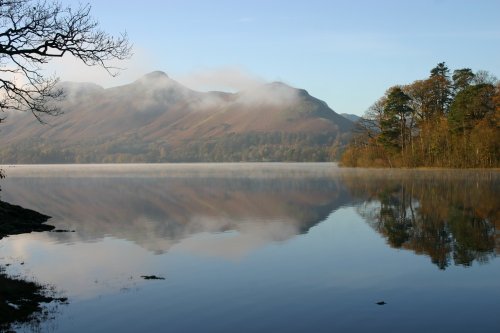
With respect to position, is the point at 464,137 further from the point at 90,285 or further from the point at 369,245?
the point at 90,285

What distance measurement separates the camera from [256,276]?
2017 cm

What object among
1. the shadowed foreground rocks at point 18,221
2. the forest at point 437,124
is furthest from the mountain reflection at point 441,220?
the forest at point 437,124

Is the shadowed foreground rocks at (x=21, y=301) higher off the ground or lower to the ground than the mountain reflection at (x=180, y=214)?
higher

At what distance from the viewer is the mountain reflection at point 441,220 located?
24.3 meters

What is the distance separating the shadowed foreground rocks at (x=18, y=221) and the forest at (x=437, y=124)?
82.3 metres

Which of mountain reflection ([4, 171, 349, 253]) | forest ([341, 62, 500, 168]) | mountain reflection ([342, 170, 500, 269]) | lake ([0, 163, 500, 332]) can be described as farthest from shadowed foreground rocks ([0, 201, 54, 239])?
forest ([341, 62, 500, 168])

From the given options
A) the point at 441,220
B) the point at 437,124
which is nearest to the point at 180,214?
the point at 441,220

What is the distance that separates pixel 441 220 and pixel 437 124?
3030 inches

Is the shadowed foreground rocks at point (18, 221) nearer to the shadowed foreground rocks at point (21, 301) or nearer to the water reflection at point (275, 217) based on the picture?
the water reflection at point (275, 217)

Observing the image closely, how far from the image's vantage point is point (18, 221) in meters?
36.5

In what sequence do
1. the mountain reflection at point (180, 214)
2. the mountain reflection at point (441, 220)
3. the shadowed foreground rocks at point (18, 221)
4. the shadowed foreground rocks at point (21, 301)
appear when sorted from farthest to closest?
the shadowed foreground rocks at point (18, 221) → the mountain reflection at point (180, 214) → the mountain reflection at point (441, 220) → the shadowed foreground rocks at point (21, 301)

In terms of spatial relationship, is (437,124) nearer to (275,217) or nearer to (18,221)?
(275,217)

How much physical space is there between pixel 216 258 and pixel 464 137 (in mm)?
86342

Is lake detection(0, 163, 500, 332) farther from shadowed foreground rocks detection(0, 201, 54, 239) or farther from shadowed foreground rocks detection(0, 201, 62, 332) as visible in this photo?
shadowed foreground rocks detection(0, 201, 54, 239)
